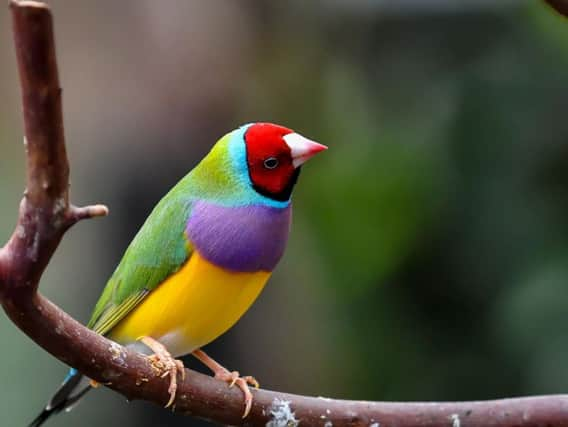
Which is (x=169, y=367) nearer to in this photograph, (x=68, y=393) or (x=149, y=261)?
(x=149, y=261)

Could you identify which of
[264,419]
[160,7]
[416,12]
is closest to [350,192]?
[416,12]

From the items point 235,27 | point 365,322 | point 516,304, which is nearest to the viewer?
point 516,304

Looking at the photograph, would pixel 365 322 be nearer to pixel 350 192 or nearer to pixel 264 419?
pixel 350 192

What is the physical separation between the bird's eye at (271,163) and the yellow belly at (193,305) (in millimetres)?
275

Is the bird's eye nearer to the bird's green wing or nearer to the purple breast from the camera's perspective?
the purple breast

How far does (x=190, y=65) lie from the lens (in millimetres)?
5203

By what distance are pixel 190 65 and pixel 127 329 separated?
2.50 meters

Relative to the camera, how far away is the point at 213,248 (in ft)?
8.79

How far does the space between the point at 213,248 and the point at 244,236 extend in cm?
10

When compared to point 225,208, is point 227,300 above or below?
below

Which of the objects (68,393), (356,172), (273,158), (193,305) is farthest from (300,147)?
(356,172)

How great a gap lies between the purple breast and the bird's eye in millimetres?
103

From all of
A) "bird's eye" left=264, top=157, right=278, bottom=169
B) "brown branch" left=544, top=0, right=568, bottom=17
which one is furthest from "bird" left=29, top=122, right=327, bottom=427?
"brown branch" left=544, top=0, right=568, bottom=17

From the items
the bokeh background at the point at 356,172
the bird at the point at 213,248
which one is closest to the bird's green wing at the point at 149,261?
the bird at the point at 213,248
